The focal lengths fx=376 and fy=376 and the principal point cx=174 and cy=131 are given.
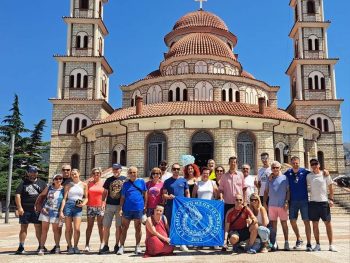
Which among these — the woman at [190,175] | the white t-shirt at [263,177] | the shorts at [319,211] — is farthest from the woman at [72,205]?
the shorts at [319,211]

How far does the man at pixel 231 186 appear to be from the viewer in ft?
28.3

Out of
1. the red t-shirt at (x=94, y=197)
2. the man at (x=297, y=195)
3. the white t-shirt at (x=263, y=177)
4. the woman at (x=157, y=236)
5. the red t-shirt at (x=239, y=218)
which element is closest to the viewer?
the woman at (x=157, y=236)

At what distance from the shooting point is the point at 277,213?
332 inches

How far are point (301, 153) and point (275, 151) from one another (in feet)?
7.22

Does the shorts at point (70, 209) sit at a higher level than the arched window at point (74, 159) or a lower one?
lower

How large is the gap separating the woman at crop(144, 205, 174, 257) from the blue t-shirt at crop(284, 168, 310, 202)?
118 inches

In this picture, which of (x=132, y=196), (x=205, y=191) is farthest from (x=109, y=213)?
(x=205, y=191)

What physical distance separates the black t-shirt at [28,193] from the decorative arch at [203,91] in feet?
77.2

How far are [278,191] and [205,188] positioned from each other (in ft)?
5.41

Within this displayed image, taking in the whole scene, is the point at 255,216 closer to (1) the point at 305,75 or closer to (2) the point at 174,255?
(2) the point at 174,255

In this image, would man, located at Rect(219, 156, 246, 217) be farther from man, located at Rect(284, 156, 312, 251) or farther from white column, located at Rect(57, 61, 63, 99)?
white column, located at Rect(57, 61, 63, 99)

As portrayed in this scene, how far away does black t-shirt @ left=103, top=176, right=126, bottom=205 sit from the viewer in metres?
8.48

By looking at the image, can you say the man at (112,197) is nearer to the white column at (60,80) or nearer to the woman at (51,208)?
the woman at (51,208)

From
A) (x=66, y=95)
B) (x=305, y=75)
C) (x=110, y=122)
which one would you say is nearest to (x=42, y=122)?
(x=66, y=95)
